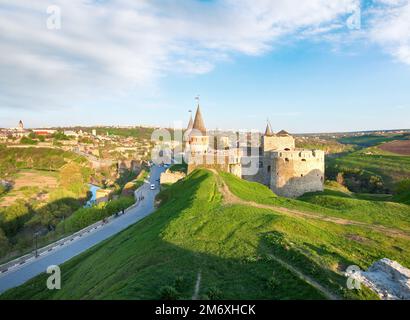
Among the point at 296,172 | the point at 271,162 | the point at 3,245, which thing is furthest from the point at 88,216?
the point at 296,172

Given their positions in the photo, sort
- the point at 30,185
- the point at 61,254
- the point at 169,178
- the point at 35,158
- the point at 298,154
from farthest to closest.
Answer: the point at 35,158
the point at 30,185
the point at 169,178
the point at 298,154
the point at 61,254

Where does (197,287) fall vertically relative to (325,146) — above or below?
below

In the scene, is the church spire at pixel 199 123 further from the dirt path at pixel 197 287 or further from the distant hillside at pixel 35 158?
the distant hillside at pixel 35 158

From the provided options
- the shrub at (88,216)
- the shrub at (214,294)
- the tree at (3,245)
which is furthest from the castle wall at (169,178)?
the shrub at (214,294)

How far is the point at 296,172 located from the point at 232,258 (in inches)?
826

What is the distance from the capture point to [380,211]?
751 inches

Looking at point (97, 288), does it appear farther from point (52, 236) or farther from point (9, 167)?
point (9, 167)

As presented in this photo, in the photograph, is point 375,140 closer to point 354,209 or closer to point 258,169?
point 258,169

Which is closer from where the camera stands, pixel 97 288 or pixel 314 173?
pixel 97 288

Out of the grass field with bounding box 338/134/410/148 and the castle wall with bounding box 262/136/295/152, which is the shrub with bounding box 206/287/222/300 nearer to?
the castle wall with bounding box 262/136/295/152

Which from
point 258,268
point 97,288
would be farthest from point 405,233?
point 97,288

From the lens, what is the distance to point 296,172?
97.3ft
